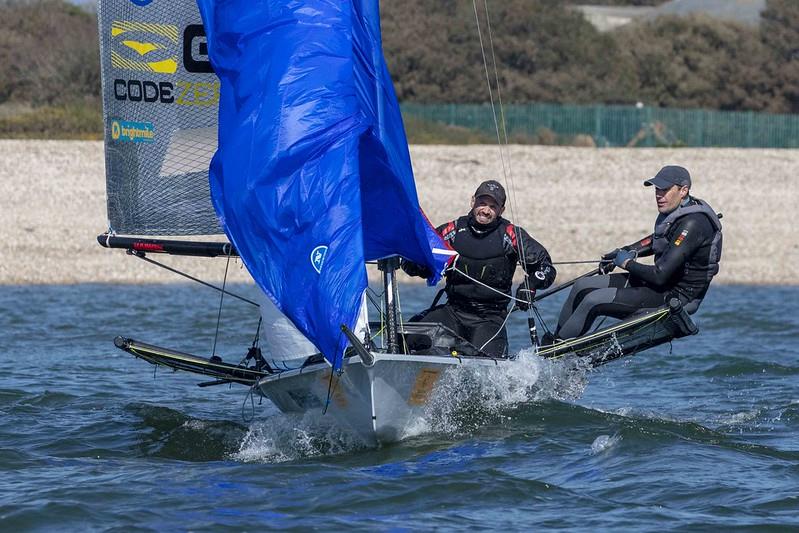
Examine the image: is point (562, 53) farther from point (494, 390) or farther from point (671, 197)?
point (494, 390)

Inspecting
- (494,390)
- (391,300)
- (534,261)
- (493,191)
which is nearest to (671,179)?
(534,261)

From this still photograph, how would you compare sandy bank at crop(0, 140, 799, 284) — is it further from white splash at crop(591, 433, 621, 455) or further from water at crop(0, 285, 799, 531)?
white splash at crop(591, 433, 621, 455)

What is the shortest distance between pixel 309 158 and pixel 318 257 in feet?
1.74

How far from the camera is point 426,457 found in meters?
7.43

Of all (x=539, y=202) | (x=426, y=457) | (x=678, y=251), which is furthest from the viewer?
(x=539, y=202)

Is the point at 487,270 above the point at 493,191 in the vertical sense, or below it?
below

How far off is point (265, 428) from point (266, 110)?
1.93m

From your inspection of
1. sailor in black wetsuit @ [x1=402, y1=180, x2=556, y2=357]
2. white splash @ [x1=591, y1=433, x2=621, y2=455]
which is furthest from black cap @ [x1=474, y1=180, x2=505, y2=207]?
white splash @ [x1=591, y1=433, x2=621, y2=455]

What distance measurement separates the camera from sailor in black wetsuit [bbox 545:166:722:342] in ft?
27.6

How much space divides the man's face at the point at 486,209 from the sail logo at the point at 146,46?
219 centimetres

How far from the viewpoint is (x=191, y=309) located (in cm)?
1673

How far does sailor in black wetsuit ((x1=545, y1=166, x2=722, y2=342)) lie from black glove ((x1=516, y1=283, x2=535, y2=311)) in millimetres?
295

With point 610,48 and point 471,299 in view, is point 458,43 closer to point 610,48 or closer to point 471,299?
point 610,48

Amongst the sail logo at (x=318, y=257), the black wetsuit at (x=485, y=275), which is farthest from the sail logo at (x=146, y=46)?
the sail logo at (x=318, y=257)
